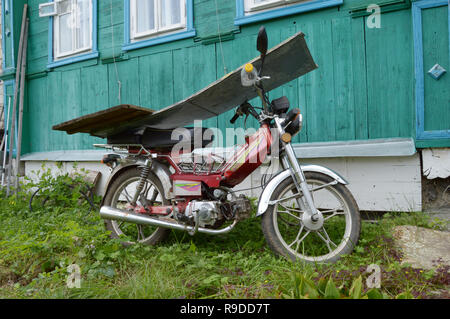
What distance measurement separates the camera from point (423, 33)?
3.28 metres

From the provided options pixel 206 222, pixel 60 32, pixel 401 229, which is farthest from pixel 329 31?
pixel 60 32

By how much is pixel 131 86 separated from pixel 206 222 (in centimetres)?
301

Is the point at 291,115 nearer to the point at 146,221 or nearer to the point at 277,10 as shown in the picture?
Answer: the point at 146,221

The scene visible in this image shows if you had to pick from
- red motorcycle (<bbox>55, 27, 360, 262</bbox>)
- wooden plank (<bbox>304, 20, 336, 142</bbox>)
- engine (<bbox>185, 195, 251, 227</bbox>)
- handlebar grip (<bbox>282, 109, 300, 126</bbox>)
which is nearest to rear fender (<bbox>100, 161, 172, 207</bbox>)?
red motorcycle (<bbox>55, 27, 360, 262</bbox>)

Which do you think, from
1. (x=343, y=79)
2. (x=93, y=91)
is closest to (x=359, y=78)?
(x=343, y=79)

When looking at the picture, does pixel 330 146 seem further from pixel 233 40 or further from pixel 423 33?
pixel 233 40

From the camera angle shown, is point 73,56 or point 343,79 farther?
point 73,56

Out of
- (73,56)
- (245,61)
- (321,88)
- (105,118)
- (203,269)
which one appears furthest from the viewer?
(73,56)

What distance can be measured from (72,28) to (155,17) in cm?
179

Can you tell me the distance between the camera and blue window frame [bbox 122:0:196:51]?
4.48m

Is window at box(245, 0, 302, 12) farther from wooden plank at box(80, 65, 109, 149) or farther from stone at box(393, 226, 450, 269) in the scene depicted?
stone at box(393, 226, 450, 269)

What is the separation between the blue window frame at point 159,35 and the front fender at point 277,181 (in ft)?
8.78

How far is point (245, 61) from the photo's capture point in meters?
4.15

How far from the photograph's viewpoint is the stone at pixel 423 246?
7.89ft
